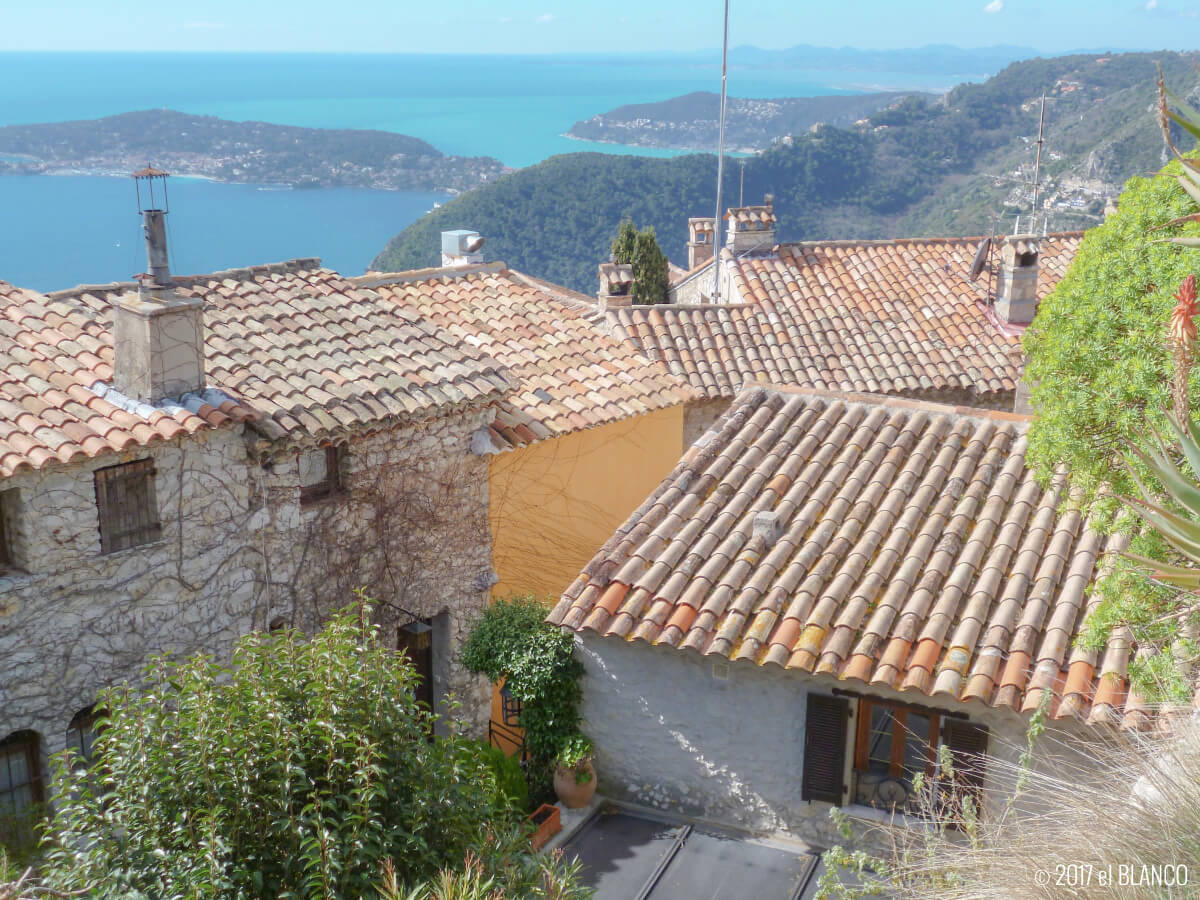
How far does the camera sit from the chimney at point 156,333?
9.30 m

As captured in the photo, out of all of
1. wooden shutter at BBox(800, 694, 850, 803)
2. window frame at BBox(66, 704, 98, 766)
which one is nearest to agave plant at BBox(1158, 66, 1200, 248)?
wooden shutter at BBox(800, 694, 850, 803)

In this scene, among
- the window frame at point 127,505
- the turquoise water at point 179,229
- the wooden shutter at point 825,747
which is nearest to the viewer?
the wooden shutter at point 825,747

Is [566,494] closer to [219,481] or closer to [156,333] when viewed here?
[219,481]

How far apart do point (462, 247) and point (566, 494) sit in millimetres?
8880

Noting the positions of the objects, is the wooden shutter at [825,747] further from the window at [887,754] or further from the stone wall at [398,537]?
the stone wall at [398,537]

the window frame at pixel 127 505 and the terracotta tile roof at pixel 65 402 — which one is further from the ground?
the terracotta tile roof at pixel 65 402

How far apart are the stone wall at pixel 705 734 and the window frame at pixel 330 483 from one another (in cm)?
301

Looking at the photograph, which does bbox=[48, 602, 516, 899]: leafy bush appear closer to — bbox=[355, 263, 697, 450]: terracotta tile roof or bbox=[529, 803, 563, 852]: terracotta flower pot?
bbox=[529, 803, 563, 852]: terracotta flower pot

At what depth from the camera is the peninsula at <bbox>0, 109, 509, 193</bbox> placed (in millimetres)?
Result: 40406

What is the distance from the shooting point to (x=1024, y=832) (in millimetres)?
5422

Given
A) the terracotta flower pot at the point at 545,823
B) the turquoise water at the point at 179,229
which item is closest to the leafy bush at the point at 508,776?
the terracotta flower pot at the point at 545,823

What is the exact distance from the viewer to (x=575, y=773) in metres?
9.25

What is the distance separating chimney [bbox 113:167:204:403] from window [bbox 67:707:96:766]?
2578mm

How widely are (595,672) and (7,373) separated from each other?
536 centimetres
